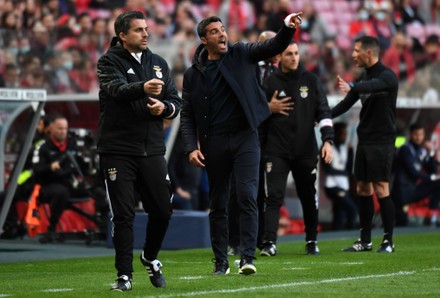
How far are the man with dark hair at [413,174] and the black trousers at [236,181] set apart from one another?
971 centimetres

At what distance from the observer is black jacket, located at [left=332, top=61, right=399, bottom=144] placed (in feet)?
43.1

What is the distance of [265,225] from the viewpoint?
1286 centimetres

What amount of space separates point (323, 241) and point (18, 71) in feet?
15.2

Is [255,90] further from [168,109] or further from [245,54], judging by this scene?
[168,109]

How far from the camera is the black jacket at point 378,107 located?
13141mm

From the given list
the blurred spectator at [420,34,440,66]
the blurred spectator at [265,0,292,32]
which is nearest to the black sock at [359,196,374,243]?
the blurred spectator at [420,34,440,66]

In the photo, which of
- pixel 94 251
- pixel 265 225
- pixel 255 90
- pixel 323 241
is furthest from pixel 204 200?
pixel 255 90

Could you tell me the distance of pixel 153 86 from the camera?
8.47m

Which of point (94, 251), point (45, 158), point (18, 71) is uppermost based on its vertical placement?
point (18, 71)

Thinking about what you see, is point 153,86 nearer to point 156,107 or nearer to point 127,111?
point 156,107

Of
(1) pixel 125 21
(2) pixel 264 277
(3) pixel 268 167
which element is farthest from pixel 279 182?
(1) pixel 125 21

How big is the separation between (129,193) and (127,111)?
0.59 meters

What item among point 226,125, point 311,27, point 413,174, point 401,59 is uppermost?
point 311,27

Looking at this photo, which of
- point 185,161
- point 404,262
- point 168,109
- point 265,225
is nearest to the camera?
point 168,109
